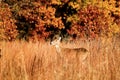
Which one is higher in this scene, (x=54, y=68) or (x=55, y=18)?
(x=54, y=68)

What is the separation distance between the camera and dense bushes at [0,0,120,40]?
24188 millimetres

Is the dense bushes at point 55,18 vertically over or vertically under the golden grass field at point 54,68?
under

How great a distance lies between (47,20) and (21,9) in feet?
5.62

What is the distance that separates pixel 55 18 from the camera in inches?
989

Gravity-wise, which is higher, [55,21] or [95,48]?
[95,48]

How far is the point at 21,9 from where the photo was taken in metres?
25.3

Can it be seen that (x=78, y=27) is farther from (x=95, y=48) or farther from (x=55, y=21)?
(x=95, y=48)

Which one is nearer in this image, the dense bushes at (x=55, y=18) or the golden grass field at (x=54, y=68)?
the golden grass field at (x=54, y=68)

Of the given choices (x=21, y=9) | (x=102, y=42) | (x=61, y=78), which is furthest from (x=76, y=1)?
(x=61, y=78)

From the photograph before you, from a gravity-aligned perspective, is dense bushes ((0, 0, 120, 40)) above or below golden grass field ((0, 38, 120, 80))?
below

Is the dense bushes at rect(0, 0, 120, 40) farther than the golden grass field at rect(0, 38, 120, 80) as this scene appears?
Yes

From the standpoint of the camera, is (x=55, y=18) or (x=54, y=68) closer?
(x=54, y=68)

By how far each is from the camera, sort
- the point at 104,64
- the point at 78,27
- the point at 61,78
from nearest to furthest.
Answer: the point at 61,78, the point at 104,64, the point at 78,27

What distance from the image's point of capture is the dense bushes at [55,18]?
79.4 feet
